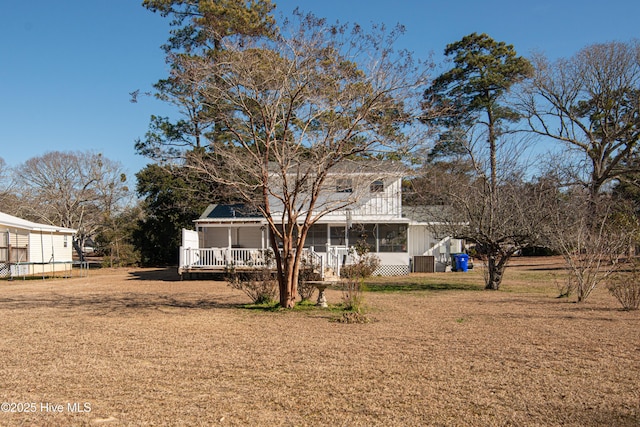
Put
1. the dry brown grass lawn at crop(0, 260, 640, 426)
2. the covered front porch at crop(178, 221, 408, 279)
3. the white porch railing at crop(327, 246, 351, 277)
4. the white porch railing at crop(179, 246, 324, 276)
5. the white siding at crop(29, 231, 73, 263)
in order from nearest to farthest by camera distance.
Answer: the dry brown grass lawn at crop(0, 260, 640, 426) < the white porch railing at crop(327, 246, 351, 277) < the covered front porch at crop(178, 221, 408, 279) < the white porch railing at crop(179, 246, 324, 276) < the white siding at crop(29, 231, 73, 263)

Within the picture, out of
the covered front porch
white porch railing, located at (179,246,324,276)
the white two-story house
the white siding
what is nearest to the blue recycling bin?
the white two-story house

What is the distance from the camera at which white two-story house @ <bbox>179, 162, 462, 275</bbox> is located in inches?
882

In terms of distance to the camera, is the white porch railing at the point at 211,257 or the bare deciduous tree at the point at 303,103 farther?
the white porch railing at the point at 211,257

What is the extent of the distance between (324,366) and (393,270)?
62.5 ft

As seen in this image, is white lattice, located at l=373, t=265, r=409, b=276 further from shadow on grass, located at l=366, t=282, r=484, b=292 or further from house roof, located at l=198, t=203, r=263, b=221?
house roof, located at l=198, t=203, r=263, b=221

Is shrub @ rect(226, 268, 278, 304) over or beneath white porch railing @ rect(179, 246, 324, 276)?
beneath

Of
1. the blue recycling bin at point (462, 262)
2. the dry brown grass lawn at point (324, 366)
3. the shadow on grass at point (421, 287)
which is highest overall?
the blue recycling bin at point (462, 262)

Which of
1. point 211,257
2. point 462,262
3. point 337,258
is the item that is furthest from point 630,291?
point 462,262

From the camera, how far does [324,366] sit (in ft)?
22.9

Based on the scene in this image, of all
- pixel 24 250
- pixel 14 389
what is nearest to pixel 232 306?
pixel 14 389

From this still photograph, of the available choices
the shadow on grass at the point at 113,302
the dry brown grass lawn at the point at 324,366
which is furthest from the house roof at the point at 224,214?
the dry brown grass lawn at the point at 324,366

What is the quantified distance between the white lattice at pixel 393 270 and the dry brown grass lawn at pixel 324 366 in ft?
41.6

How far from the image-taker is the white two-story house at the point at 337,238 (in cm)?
2241

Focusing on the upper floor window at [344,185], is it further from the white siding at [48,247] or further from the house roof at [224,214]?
the white siding at [48,247]
